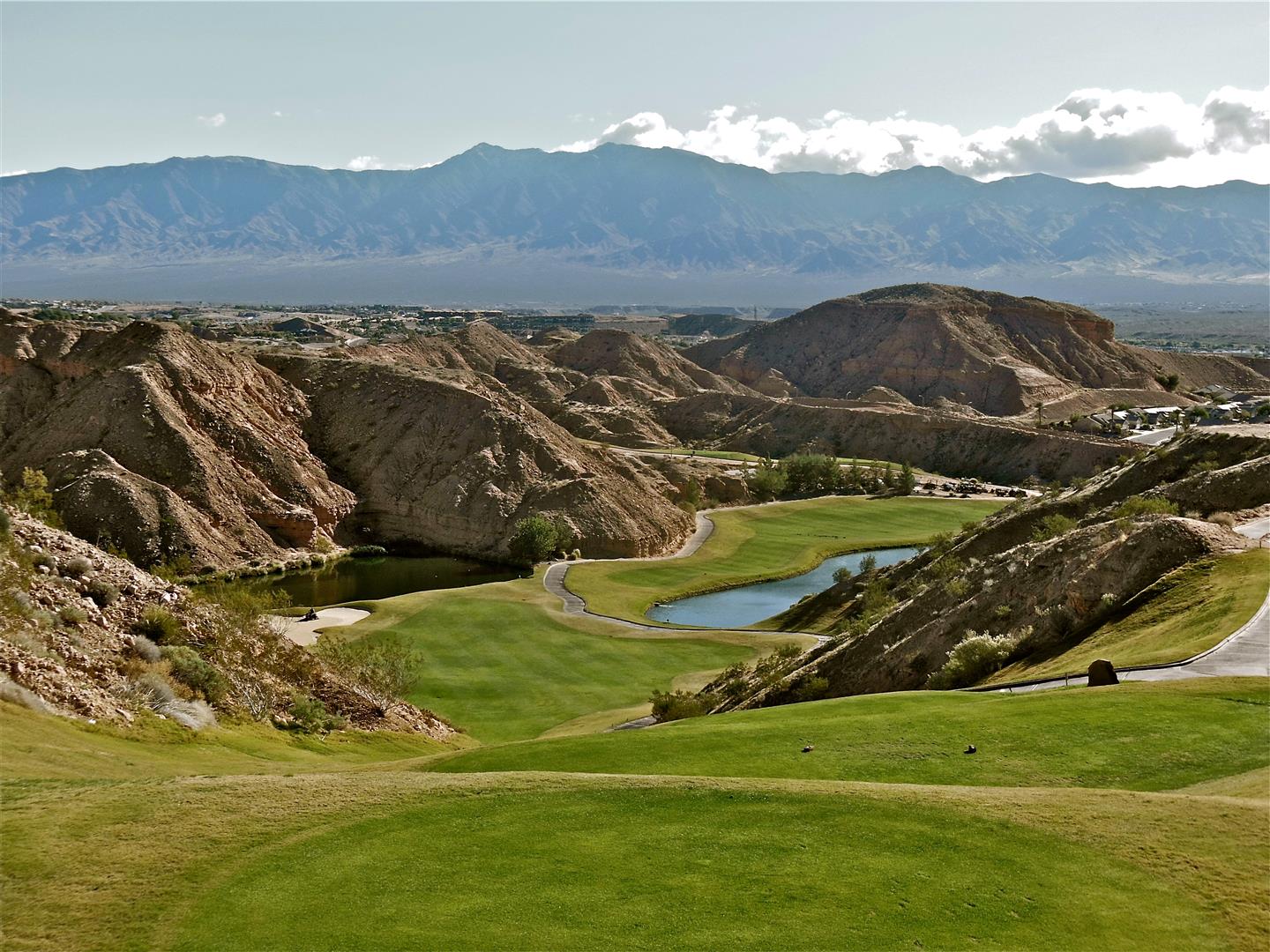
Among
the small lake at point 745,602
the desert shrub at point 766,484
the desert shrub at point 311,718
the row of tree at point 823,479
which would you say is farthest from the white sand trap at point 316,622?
the row of tree at point 823,479

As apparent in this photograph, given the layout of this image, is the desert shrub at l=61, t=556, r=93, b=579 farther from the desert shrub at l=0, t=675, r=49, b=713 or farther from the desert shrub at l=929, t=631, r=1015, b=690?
the desert shrub at l=929, t=631, r=1015, b=690

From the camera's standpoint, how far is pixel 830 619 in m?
48.9

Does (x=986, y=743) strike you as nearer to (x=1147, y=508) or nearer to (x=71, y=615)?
(x=1147, y=508)

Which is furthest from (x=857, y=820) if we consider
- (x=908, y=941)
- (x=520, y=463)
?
(x=520, y=463)

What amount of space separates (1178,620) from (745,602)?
39.9 m

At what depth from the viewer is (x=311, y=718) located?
25.5m

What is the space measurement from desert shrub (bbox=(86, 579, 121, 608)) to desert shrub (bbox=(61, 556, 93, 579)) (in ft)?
1.33

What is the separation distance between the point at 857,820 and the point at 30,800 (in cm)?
1091

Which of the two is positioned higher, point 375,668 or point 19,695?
point 19,695

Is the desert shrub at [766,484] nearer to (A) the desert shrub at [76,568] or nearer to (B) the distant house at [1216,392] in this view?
(B) the distant house at [1216,392]

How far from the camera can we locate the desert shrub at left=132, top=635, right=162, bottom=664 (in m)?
23.2

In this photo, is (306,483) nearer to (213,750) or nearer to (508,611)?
(508,611)

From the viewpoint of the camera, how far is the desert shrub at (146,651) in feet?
76.0

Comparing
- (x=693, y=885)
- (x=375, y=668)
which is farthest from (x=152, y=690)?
(x=693, y=885)
